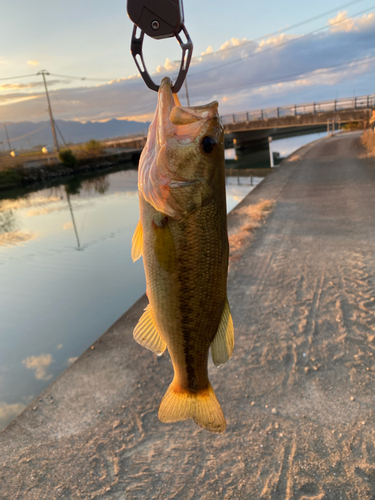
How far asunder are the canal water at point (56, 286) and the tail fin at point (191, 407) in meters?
5.22

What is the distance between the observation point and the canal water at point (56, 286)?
24.0 ft

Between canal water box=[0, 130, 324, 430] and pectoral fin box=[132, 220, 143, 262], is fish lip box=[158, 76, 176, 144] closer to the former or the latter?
pectoral fin box=[132, 220, 143, 262]

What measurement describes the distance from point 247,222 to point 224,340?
11.4 m

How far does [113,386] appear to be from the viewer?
5.26 m

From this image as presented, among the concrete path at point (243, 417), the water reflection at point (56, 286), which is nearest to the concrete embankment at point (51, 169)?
the water reflection at point (56, 286)

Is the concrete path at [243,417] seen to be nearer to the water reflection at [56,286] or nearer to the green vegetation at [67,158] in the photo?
the water reflection at [56,286]

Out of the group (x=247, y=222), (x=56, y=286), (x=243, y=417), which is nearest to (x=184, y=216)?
(x=243, y=417)

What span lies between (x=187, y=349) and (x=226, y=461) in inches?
107

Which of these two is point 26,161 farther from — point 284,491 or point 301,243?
point 284,491

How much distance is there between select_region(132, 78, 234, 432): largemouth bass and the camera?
1620 millimetres

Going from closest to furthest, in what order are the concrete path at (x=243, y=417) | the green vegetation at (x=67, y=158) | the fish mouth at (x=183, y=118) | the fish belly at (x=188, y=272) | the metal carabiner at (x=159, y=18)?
the metal carabiner at (x=159, y=18), the fish mouth at (x=183, y=118), the fish belly at (x=188, y=272), the concrete path at (x=243, y=417), the green vegetation at (x=67, y=158)

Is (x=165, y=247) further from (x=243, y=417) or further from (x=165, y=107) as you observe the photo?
(x=243, y=417)

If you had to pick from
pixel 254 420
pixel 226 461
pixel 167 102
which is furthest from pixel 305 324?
pixel 167 102

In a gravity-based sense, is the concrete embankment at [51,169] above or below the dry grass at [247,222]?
above
